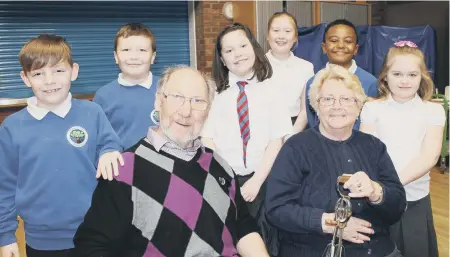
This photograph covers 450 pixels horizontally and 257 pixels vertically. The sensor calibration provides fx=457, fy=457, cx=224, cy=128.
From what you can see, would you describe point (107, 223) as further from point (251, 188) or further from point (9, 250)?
point (251, 188)

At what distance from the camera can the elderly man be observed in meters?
1.39

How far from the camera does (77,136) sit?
1.80 metres

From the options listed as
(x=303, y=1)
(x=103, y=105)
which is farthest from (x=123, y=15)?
(x=103, y=105)

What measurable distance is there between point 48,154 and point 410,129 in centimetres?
164

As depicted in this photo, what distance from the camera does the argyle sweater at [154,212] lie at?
139 cm

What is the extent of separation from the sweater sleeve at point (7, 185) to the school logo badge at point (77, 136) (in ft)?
0.69

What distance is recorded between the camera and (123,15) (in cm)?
594

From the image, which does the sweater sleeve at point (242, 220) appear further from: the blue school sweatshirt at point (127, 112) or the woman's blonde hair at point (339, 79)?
the blue school sweatshirt at point (127, 112)

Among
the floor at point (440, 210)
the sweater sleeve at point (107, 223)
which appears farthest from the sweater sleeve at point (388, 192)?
the floor at point (440, 210)

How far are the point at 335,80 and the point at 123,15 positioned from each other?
468cm

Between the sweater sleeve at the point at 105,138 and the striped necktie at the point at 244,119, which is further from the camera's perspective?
the striped necktie at the point at 244,119

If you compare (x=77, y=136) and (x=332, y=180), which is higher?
(x=77, y=136)

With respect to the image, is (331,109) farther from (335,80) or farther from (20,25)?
(20,25)

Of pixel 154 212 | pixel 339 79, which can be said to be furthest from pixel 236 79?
pixel 154 212
